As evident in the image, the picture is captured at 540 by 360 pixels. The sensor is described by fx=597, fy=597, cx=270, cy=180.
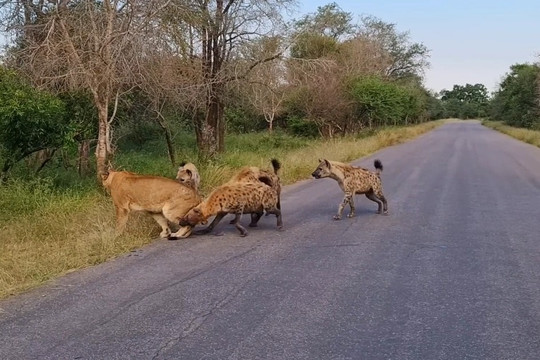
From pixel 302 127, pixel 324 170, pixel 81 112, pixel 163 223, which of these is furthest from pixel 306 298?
pixel 302 127

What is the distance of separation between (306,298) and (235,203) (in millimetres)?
3221

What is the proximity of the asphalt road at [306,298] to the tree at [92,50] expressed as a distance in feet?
13.9

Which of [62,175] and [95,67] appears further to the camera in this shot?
[62,175]

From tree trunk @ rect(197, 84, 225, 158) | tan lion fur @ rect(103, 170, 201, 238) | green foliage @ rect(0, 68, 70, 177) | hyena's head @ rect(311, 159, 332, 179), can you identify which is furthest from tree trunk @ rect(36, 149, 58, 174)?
hyena's head @ rect(311, 159, 332, 179)

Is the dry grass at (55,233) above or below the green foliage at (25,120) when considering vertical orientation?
below

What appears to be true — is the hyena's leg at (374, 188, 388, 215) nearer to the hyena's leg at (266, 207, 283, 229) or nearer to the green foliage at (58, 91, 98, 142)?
the hyena's leg at (266, 207, 283, 229)

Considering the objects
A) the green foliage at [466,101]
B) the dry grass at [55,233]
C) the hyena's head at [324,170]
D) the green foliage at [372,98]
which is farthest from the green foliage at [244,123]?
the green foliage at [466,101]

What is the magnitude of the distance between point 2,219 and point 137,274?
5.25m

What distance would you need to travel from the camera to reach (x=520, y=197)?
1337cm

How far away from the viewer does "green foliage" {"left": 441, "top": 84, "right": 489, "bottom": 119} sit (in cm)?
15662

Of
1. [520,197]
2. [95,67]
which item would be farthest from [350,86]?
[95,67]

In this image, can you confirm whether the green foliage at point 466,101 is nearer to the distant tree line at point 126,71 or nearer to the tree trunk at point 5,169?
the distant tree line at point 126,71

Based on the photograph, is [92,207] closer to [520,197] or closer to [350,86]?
[520,197]

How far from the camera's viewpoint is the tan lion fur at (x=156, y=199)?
8742mm
